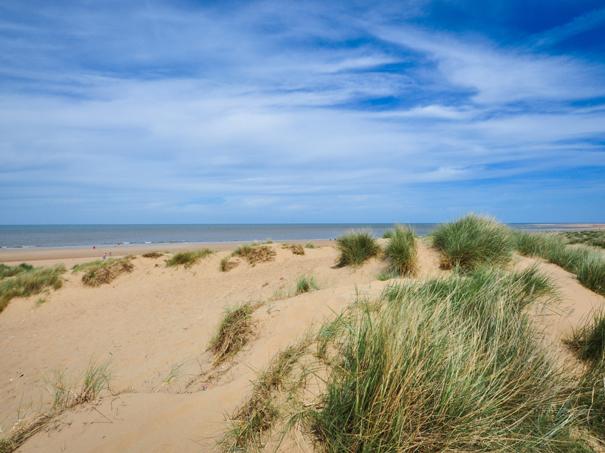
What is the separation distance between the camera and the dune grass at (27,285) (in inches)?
430

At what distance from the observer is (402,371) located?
8.06ft

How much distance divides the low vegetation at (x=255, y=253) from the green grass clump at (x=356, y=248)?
3.10m

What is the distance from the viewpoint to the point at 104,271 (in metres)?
12.5

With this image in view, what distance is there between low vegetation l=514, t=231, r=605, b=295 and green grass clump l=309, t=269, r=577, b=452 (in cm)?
501

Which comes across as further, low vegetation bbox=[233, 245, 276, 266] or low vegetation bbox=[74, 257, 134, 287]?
low vegetation bbox=[233, 245, 276, 266]

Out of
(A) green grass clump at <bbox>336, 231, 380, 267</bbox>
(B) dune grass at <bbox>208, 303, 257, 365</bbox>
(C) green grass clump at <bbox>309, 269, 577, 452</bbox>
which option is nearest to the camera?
(C) green grass clump at <bbox>309, 269, 577, 452</bbox>

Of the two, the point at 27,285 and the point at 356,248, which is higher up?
the point at 356,248

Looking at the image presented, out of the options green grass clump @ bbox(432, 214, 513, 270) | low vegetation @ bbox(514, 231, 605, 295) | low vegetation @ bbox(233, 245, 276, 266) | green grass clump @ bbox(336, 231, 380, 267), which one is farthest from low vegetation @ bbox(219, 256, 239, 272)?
low vegetation @ bbox(514, 231, 605, 295)

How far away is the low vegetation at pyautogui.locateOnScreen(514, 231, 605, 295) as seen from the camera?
6.93 metres

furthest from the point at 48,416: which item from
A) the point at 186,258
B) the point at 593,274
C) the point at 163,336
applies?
the point at 186,258

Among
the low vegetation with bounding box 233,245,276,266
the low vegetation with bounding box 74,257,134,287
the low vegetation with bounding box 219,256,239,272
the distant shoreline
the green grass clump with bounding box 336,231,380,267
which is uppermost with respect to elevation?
the green grass clump with bounding box 336,231,380,267

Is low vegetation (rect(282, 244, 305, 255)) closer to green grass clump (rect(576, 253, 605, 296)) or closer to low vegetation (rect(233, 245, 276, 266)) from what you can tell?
low vegetation (rect(233, 245, 276, 266))

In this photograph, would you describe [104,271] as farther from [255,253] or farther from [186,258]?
[255,253]

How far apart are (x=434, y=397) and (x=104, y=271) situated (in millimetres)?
12424
